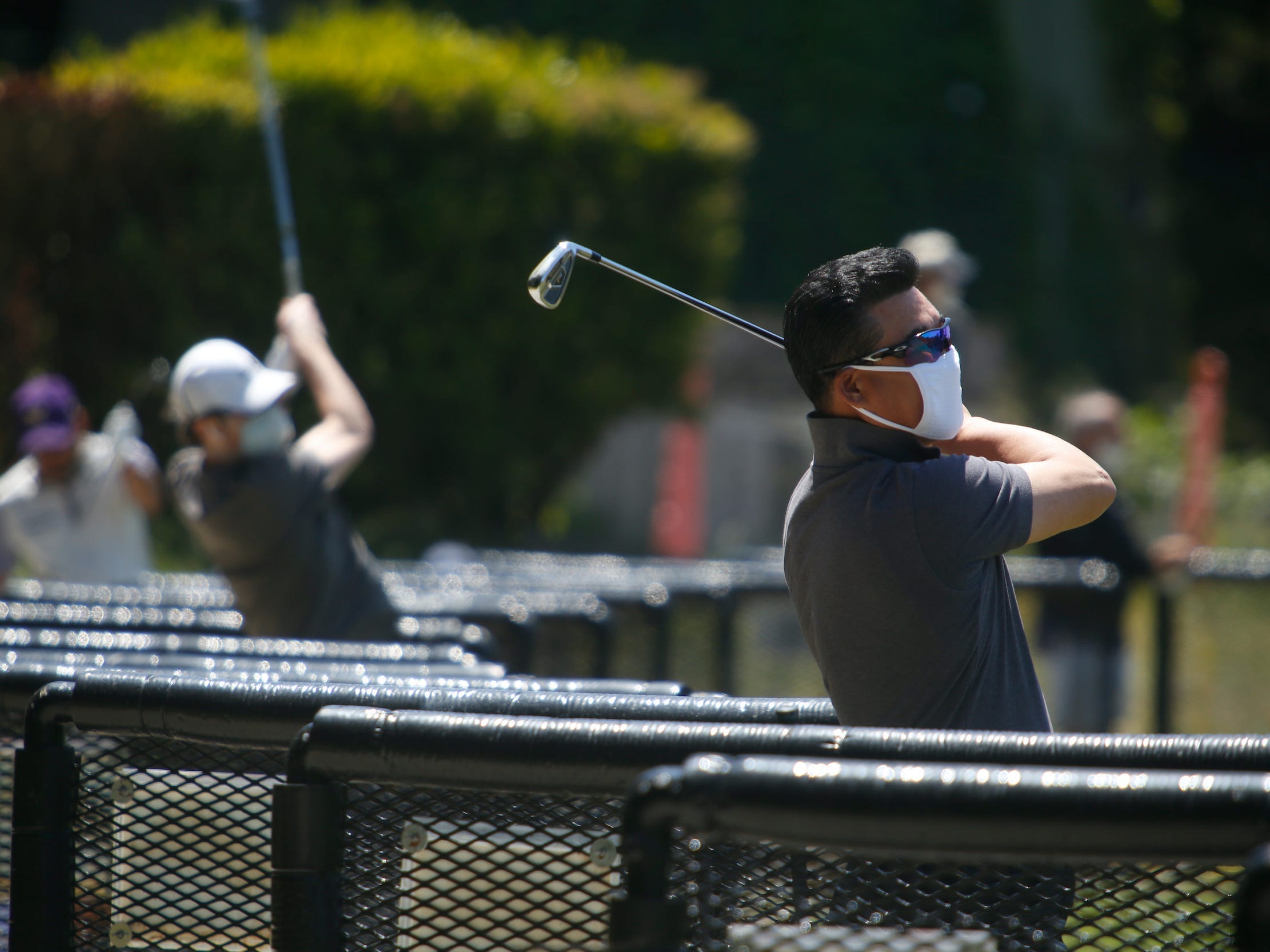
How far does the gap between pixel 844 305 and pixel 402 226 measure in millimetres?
8606

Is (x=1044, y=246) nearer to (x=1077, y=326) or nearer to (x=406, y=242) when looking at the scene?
(x=1077, y=326)

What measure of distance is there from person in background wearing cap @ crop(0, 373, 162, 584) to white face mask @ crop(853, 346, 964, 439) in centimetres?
480

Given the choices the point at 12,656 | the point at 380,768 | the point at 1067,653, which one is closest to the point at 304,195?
the point at 1067,653

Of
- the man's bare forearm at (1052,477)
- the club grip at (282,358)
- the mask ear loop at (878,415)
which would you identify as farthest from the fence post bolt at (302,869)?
the club grip at (282,358)

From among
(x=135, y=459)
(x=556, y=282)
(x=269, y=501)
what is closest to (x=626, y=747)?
(x=556, y=282)

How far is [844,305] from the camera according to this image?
219 cm

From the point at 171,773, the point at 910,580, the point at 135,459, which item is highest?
the point at 135,459

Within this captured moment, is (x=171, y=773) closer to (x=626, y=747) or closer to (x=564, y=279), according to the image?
(x=626, y=747)

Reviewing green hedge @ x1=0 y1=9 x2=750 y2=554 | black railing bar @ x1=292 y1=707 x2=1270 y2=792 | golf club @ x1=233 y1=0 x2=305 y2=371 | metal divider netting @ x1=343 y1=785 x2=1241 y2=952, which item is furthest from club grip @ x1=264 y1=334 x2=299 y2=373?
green hedge @ x1=0 y1=9 x2=750 y2=554

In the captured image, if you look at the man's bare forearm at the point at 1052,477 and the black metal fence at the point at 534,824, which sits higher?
the man's bare forearm at the point at 1052,477

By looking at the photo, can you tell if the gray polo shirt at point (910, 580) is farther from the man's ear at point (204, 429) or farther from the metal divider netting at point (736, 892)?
the man's ear at point (204, 429)

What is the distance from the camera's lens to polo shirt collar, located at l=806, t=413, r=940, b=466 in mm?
2191

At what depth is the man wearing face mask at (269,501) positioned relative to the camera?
3.91m

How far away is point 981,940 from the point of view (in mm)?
1609
